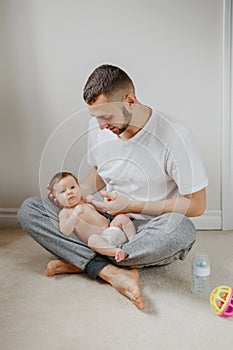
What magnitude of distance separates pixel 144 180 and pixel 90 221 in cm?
21

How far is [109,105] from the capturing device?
5.59 ft

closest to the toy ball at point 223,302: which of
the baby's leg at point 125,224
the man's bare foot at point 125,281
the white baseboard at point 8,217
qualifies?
the man's bare foot at point 125,281

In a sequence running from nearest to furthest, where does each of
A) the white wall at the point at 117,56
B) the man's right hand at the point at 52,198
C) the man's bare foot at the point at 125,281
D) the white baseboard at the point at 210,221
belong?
1. the man's bare foot at the point at 125,281
2. the man's right hand at the point at 52,198
3. the white wall at the point at 117,56
4. the white baseboard at the point at 210,221

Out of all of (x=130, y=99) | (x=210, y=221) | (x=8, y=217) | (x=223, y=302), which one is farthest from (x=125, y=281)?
(x=8, y=217)

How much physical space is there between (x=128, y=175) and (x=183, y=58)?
624 mm

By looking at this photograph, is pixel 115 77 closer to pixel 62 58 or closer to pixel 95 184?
pixel 95 184

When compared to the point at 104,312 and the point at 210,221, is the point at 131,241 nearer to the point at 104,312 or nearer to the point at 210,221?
the point at 104,312

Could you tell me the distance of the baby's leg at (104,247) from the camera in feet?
5.74

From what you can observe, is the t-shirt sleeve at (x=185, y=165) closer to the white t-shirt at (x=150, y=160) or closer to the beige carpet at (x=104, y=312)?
the white t-shirt at (x=150, y=160)

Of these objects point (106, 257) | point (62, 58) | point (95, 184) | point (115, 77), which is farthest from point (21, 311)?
point (62, 58)

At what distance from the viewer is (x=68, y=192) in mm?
1763

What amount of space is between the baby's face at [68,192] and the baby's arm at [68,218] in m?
0.02

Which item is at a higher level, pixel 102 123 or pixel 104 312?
pixel 102 123

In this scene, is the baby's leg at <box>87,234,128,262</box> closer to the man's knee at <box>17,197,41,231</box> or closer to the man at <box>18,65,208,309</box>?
the man at <box>18,65,208,309</box>
